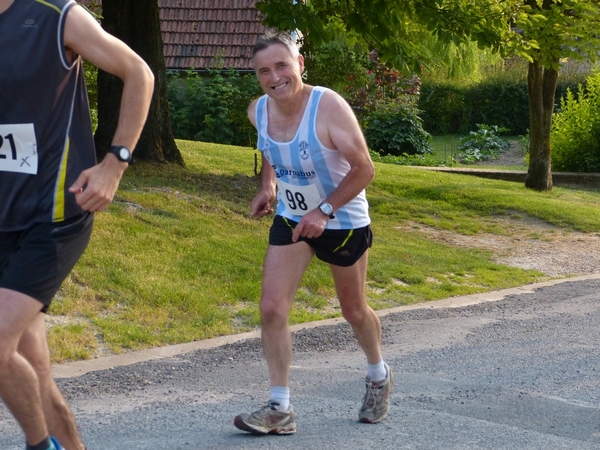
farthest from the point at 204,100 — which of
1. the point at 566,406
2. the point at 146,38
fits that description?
the point at 566,406

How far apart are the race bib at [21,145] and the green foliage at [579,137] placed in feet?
71.4

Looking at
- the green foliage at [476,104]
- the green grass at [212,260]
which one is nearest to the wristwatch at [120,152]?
the green grass at [212,260]

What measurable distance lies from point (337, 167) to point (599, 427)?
6.74ft

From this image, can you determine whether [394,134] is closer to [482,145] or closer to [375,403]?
[482,145]

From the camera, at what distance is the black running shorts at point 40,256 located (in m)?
3.44

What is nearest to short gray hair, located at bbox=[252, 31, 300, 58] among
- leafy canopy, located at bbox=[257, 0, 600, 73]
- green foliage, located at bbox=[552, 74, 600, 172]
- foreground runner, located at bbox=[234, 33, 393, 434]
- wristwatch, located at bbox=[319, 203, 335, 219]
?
foreground runner, located at bbox=[234, 33, 393, 434]

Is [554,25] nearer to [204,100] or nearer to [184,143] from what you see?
[184,143]

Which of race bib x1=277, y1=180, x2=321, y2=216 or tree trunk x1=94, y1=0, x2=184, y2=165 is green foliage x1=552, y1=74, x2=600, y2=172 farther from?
race bib x1=277, y1=180, x2=321, y2=216

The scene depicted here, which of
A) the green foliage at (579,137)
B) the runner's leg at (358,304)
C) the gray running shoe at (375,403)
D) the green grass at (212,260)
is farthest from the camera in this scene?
the green foliage at (579,137)

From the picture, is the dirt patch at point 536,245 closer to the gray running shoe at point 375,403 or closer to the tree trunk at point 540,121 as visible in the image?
the tree trunk at point 540,121

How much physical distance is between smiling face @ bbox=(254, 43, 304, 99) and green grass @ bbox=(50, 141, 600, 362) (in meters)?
2.85

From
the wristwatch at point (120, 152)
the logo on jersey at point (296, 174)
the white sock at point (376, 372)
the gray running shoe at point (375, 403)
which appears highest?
the wristwatch at point (120, 152)

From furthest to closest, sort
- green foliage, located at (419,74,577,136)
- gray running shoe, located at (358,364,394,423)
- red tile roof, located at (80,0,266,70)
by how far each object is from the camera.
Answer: green foliage, located at (419,74,577,136), red tile roof, located at (80,0,266,70), gray running shoe, located at (358,364,394,423)

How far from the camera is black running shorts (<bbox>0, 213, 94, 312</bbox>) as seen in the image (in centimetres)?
344
